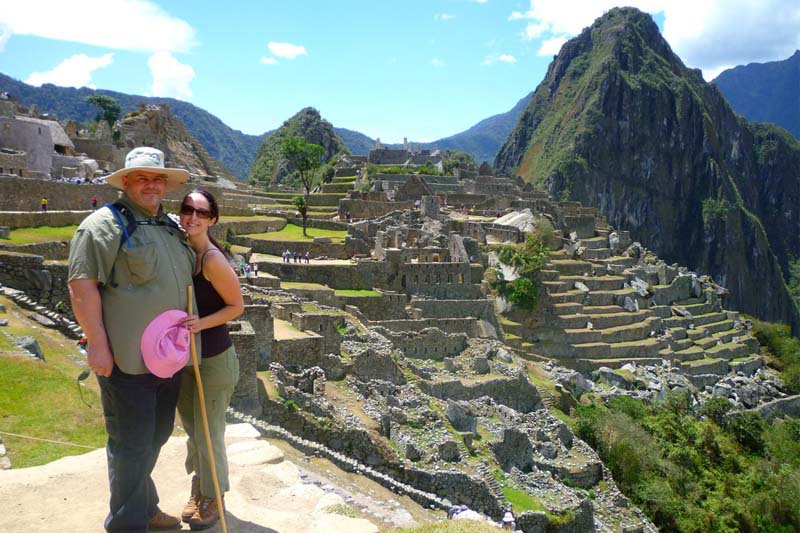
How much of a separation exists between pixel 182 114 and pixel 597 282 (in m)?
134

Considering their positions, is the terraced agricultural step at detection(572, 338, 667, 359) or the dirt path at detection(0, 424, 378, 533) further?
the terraced agricultural step at detection(572, 338, 667, 359)

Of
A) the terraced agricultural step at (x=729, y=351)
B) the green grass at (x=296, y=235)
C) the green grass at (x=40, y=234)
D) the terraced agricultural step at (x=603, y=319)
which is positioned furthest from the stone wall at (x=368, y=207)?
the terraced agricultural step at (x=729, y=351)

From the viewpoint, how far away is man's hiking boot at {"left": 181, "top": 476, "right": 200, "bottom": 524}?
5.00 m

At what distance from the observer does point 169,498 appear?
541 centimetres

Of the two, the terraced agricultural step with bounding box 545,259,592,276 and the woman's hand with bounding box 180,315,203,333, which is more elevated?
the woman's hand with bounding box 180,315,203,333

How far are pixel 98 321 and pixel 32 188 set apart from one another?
18870mm

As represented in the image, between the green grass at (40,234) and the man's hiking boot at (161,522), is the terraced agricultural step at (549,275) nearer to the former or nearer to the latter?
the green grass at (40,234)

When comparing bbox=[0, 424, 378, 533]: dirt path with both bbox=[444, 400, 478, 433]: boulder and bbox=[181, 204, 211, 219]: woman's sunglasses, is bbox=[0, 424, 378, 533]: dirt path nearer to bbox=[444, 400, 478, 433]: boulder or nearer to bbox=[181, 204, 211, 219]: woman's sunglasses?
bbox=[181, 204, 211, 219]: woman's sunglasses


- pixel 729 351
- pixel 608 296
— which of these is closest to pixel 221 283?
pixel 608 296

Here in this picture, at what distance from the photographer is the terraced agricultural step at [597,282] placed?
3634 cm

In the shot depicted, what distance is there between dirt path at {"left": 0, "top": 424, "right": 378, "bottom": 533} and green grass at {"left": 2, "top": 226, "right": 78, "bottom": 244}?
1168 centimetres

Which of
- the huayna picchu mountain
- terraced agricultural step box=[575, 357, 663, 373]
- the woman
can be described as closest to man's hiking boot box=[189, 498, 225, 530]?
the woman

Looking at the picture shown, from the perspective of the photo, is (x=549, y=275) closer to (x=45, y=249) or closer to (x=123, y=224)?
(x=45, y=249)


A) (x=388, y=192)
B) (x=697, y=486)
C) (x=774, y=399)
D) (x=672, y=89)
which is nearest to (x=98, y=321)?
(x=697, y=486)
